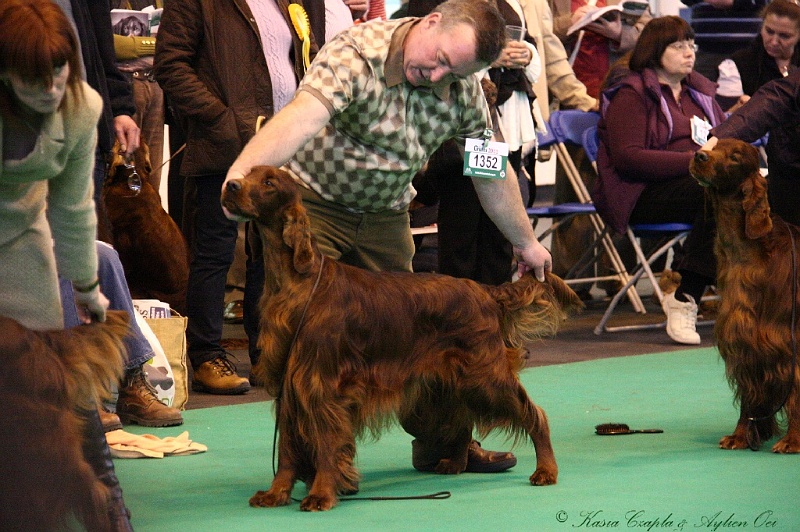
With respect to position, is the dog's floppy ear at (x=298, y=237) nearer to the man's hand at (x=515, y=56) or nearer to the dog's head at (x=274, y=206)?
the dog's head at (x=274, y=206)

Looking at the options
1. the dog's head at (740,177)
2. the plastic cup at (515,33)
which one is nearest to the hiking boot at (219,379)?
the plastic cup at (515,33)

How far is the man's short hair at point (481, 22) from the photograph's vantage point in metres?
3.16

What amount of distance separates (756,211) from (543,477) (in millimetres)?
1141

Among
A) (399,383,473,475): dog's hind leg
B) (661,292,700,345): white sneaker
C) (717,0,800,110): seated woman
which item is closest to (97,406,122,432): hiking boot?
(399,383,473,475): dog's hind leg

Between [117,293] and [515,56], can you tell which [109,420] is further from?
[515,56]

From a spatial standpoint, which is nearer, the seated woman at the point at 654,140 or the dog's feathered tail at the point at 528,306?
the dog's feathered tail at the point at 528,306

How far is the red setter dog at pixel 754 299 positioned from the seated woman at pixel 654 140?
7.49 ft

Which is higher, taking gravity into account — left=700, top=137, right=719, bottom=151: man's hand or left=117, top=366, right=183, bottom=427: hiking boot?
left=700, top=137, right=719, bottom=151: man's hand

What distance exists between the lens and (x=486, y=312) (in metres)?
3.30

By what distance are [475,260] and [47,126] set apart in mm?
3280

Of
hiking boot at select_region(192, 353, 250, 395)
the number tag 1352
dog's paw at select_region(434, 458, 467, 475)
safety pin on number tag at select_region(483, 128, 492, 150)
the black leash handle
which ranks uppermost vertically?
safety pin on number tag at select_region(483, 128, 492, 150)

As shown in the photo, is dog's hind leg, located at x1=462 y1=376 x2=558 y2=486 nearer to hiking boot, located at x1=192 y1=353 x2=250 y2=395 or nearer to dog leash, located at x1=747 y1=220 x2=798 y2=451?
dog leash, located at x1=747 y1=220 x2=798 y2=451

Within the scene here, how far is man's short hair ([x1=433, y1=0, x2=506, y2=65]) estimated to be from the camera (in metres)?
3.16

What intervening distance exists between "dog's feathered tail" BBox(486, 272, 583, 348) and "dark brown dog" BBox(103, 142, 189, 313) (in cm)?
206
